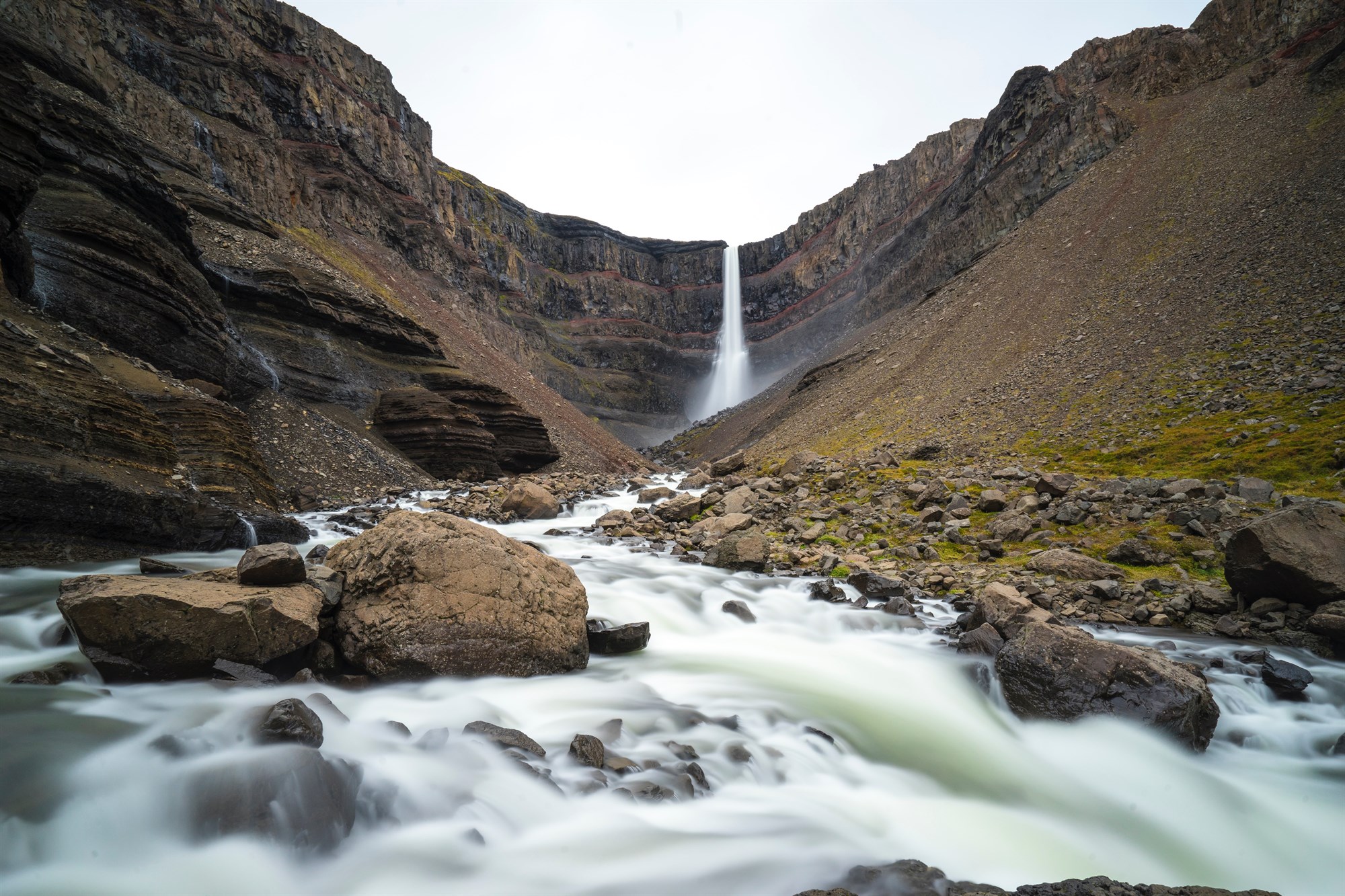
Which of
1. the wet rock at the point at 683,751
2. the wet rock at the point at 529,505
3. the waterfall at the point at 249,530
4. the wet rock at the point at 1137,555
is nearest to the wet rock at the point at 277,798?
the wet rock at the point at 683,751

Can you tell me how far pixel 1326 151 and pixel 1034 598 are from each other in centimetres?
3202

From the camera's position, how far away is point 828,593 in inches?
332

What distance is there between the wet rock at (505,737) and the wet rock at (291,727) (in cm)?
109

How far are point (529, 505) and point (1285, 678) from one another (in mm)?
14523

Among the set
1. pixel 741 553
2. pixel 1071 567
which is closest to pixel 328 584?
pixel 741 553

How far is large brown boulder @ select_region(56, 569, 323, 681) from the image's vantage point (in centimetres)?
416

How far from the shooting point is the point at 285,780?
134 inches

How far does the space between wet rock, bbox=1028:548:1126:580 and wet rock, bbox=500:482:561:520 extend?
11.8 m

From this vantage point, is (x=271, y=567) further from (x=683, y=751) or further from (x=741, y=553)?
(x=741, y=553)

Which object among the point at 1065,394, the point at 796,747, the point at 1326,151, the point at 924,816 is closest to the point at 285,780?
the point at 796,747

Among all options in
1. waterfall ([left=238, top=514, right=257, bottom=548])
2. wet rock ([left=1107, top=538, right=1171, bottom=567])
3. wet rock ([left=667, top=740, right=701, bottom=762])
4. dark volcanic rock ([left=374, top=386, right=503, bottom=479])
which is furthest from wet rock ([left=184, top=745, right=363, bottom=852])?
dark volcanic rock ([left=374, top=386, right=503, bottom=479])

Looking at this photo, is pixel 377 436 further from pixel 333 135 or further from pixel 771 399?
pixel 771 399

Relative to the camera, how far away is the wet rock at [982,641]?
20.5 ft

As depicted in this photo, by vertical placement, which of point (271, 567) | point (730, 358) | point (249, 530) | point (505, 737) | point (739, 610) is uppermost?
point (730, 358)
